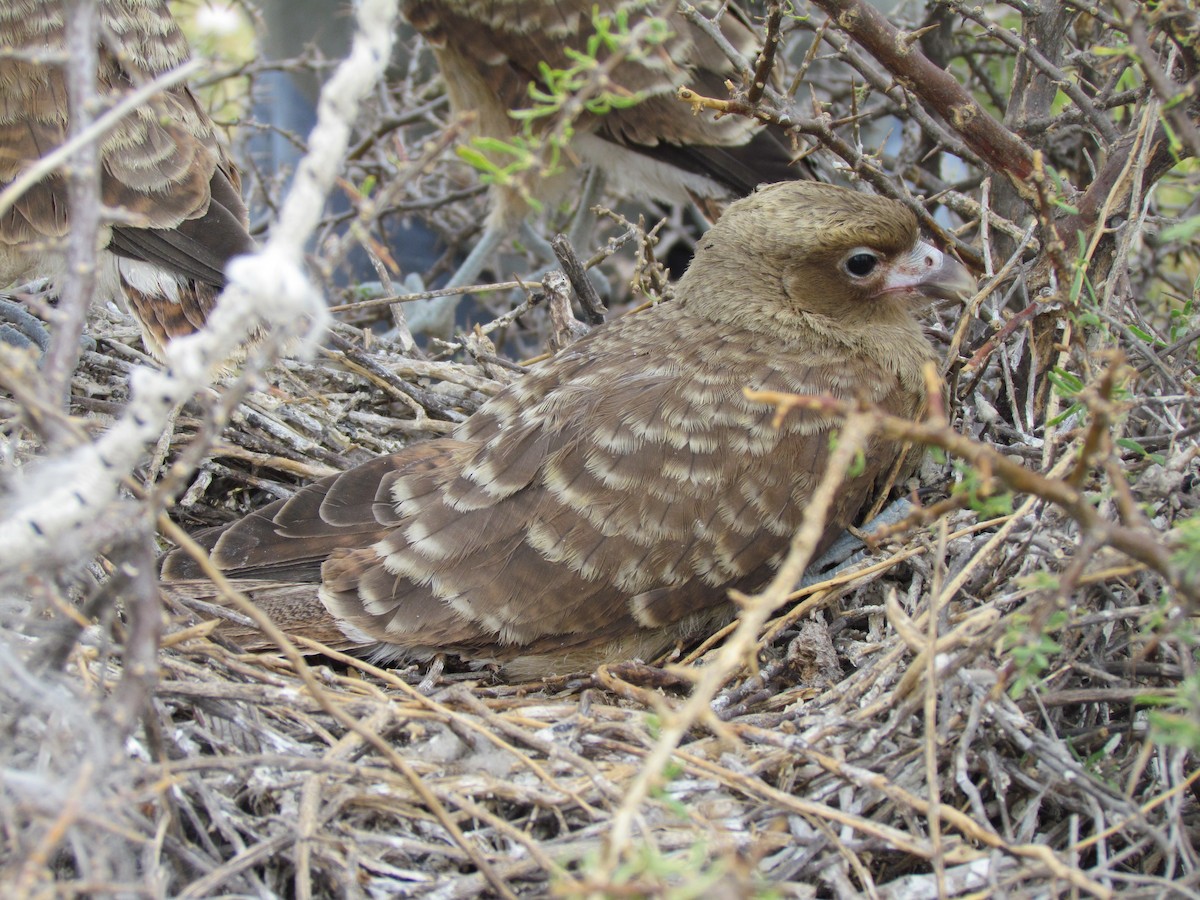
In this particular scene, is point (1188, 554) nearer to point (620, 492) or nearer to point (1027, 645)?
point (1027, 645)

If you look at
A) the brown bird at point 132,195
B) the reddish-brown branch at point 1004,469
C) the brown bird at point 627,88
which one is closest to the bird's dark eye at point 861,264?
the brown bird at point 627,88

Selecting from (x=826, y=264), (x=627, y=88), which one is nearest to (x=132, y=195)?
(x=627, y=88)

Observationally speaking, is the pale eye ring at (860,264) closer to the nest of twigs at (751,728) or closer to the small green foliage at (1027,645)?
the nest of twigs at (751,728)

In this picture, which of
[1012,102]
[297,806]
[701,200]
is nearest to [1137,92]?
[1012,102]

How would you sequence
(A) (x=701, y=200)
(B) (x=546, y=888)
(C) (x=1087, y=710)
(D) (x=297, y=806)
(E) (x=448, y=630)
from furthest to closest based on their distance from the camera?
1. (A) (x=701, y=200)
2. (E) (x=448, y=630)
3. (C) (x=1087, y=710)
4. (D) (x=297, y=806)
5. (B) (x=546, y=888)

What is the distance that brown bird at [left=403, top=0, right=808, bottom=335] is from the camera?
3721 millimetres

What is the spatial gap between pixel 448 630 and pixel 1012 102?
6.64 feet

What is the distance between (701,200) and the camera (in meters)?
4.09

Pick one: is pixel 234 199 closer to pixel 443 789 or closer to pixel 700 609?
pixel 700 609

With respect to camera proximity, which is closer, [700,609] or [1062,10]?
[700,609]

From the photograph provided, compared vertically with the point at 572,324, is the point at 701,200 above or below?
above

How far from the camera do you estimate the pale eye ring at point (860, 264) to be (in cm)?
259

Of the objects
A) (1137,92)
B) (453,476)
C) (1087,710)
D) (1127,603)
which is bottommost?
(1087,710)

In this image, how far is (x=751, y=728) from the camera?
180cm
